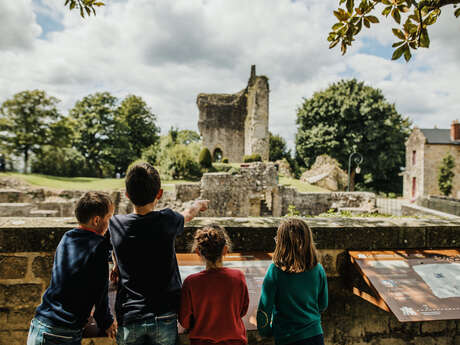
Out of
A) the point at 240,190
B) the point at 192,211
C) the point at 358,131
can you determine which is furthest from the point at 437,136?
the point at 192,211

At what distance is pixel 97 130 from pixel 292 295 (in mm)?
33382

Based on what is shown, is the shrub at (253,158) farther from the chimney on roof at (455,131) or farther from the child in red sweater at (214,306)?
the child in red sweater at (214,306)

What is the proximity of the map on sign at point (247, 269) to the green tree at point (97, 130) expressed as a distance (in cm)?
3076

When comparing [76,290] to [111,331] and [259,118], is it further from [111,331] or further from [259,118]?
[259,118]

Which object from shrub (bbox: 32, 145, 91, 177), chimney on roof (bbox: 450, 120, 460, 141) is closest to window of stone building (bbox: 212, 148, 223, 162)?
shrub (bbox: 32, 145, 91, 177)

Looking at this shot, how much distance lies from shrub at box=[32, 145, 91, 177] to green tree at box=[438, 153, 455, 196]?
34587 mm

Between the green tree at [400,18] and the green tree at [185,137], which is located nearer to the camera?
the green tree at [400,18]

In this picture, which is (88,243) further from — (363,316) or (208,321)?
(363,316)

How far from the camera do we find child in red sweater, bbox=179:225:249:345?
65.5 inches

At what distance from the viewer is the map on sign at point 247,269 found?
193 centimetres

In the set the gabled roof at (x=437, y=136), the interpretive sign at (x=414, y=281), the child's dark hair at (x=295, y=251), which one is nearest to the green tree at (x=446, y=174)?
the gabled roof at (x=437, y=136)

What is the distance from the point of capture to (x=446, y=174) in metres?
27.8

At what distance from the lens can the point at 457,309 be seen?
193 cm

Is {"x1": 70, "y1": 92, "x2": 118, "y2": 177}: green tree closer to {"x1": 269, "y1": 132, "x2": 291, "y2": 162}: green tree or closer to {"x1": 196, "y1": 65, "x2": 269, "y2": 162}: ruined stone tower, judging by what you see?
{"x1": 196, "y1": 65, "x2": 269, "y2": 162}: ruined stone tower
